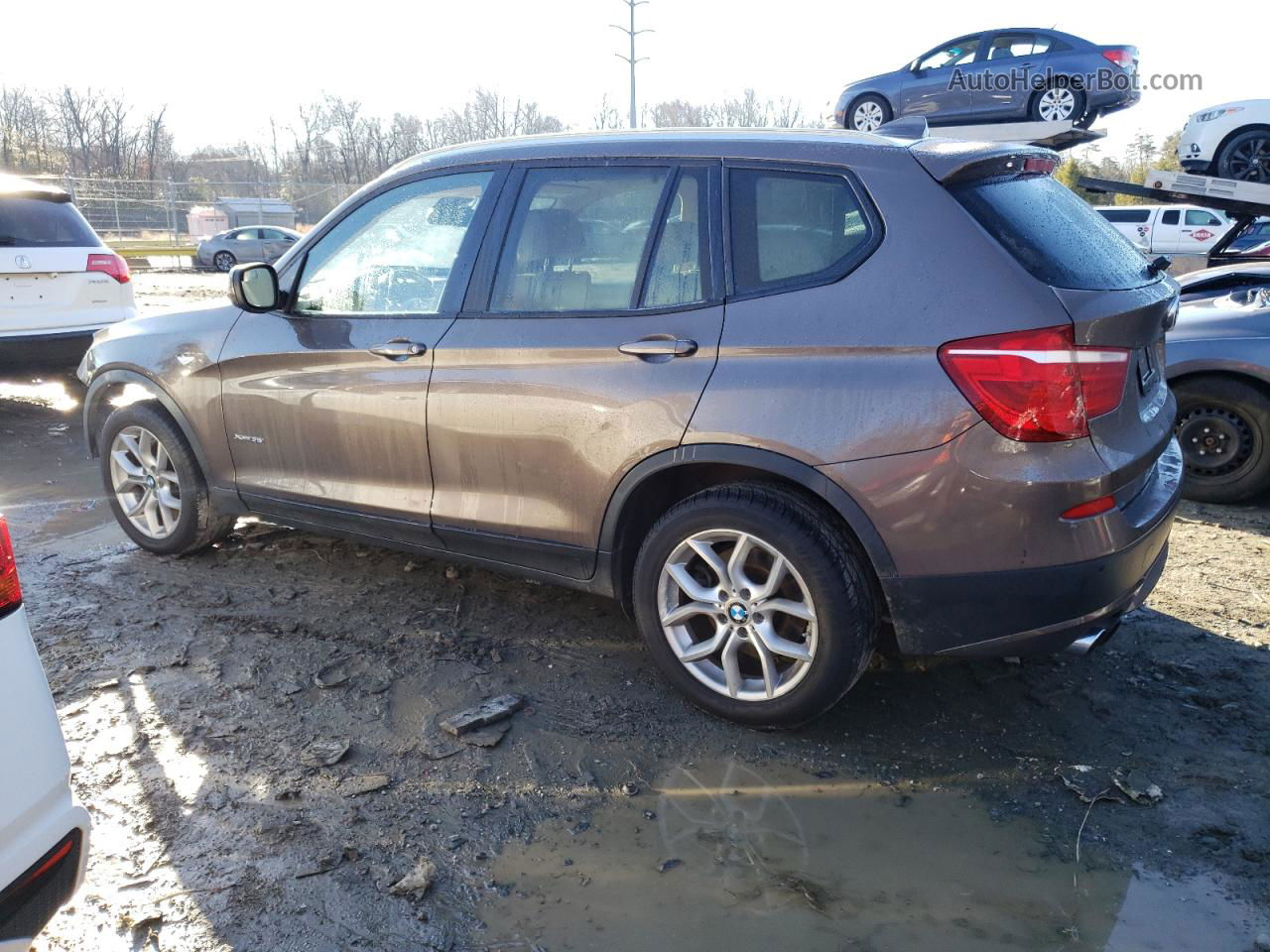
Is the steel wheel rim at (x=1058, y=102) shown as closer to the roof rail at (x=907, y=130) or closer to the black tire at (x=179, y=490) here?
the roof rail at (x=907, y=130)

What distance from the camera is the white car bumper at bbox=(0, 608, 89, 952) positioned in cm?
183

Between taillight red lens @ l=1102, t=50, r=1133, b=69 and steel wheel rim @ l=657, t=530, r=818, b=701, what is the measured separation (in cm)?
1022

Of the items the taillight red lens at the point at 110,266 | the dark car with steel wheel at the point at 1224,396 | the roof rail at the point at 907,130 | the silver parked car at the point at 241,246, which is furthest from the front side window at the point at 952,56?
the silver parked car at the point at 241,246

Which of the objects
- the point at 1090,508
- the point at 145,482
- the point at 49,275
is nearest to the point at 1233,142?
the point at 1090,508

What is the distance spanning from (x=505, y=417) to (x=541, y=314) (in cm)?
38

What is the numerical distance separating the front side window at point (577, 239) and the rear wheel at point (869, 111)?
31.0ft

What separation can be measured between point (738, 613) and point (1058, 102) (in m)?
9.91

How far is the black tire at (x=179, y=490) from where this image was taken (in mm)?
4641

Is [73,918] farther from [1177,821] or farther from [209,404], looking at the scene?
[1177,821]

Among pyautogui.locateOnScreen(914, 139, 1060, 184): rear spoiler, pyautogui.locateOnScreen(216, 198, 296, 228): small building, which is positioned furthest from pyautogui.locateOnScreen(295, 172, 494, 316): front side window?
pyautogui.locateOnScreen(216, 198, 296, 228): small building

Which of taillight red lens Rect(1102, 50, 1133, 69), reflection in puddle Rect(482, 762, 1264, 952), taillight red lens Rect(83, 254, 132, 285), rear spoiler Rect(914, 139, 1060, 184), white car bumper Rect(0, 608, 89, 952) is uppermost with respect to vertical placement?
taillight red lens Rect(1102, 50, 1133, 69)

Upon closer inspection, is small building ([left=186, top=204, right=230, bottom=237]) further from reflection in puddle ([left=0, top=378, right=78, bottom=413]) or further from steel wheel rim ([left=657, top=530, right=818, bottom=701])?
steel wheel rim ([left=657, top=530, right=818, bottom=701])

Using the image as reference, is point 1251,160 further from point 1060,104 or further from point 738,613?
point 738,613

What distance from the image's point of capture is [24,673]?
1.91 m
